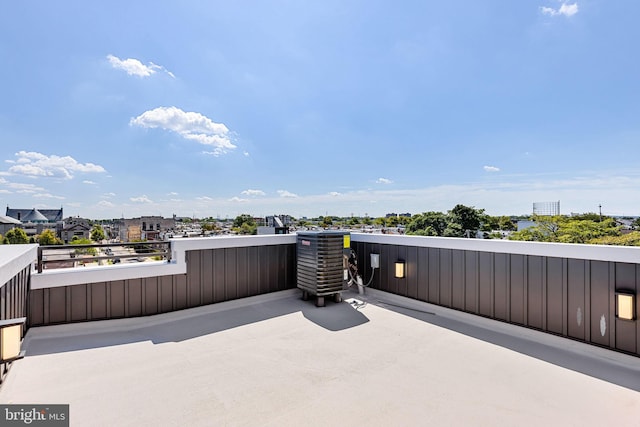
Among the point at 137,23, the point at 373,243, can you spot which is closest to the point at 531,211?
the point at 373,243

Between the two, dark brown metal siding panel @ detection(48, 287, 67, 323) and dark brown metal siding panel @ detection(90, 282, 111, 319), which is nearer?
dark brown metal siding panel @ detection(48, 287, 67, 323)

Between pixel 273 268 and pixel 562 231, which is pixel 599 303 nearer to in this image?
pixel 273 268

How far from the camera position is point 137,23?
5.16 m

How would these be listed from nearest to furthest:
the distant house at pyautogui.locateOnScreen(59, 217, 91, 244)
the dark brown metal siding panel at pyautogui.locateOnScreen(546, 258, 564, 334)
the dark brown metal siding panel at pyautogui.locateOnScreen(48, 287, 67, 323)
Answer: the dark brown metal siding panel at pyautogui.locateOnScreen(546, 258, 564, 334) < the dark brown metal siding panel at pyautogui.locateOnScreen(48, 287, 67, 323) < the distant house at pyautogui.locateOnScreen(59, 217, 91, 244)

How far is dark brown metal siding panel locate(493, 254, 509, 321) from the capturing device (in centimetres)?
338

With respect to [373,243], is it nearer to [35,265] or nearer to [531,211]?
[35,265]

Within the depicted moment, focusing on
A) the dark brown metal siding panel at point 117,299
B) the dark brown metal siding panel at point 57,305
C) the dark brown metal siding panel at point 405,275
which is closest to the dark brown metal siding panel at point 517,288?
the dark brown metal siding panel at point 405,275

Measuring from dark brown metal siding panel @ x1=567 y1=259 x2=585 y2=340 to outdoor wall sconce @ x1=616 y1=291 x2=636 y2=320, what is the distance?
277mm

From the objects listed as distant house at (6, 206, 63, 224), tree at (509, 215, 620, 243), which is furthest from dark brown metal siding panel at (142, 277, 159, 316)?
distant house at (6, 206, 63, 224)

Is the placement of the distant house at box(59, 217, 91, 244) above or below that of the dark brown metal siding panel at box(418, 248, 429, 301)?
below

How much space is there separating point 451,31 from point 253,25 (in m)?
4.80

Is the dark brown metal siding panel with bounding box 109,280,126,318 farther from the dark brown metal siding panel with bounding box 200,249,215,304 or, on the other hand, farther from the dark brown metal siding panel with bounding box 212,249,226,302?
the dark brown metal siding panel with bounding box 212,249,226,302

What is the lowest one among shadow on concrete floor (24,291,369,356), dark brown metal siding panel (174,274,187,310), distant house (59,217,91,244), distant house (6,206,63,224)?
distant house (59,217,91,244)

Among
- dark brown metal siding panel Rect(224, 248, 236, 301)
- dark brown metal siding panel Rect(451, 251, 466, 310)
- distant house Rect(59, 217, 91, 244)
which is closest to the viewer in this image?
dark brown metal siding panel Rect(451, 251, 466, 310)
